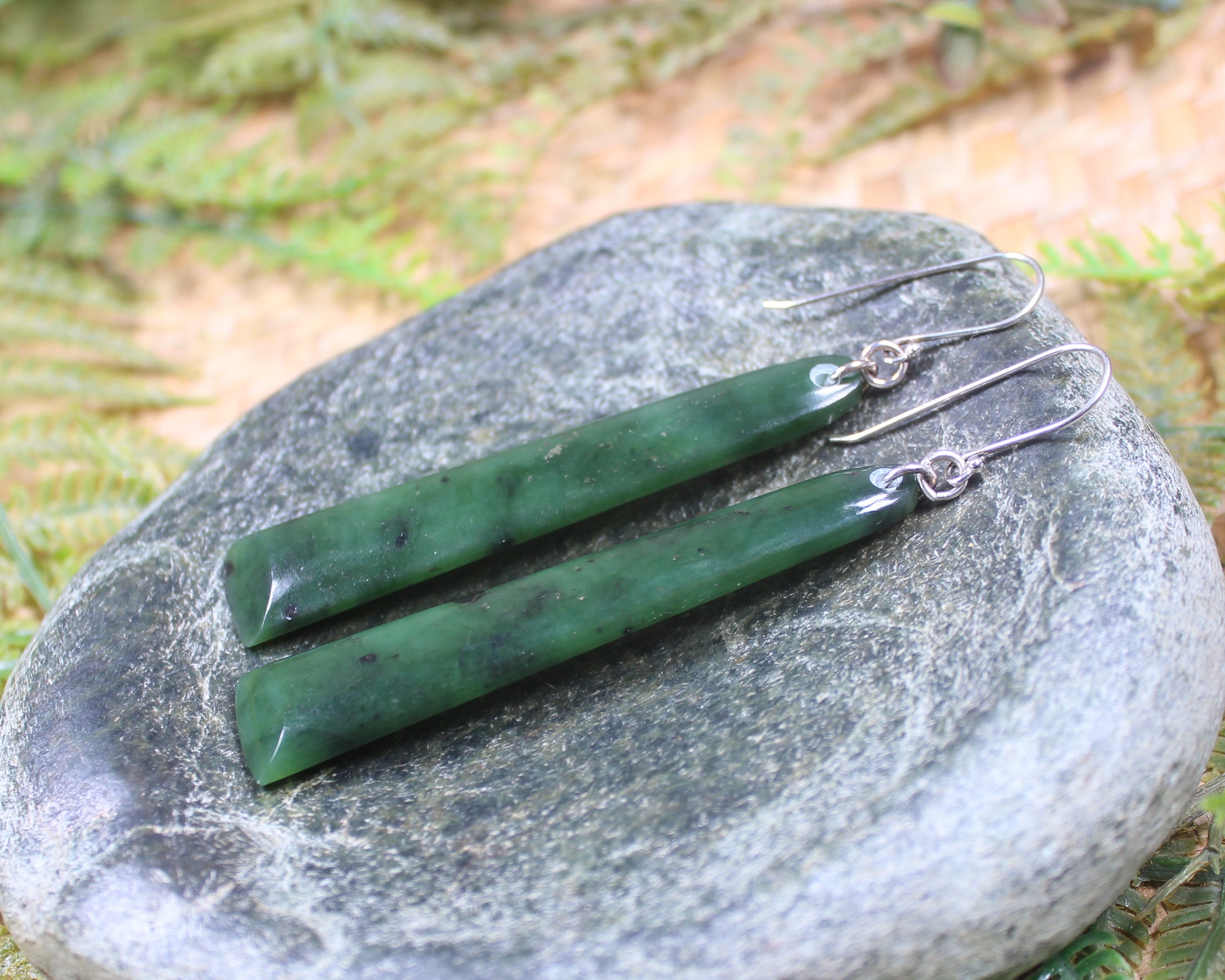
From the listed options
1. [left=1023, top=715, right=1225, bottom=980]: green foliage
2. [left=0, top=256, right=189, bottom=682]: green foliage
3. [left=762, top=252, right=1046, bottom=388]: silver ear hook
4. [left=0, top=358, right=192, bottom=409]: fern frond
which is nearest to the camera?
[left=1023, top=715, right=1225, bottom=980]: green foliage

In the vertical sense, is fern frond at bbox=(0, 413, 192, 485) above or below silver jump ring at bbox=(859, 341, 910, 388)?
below

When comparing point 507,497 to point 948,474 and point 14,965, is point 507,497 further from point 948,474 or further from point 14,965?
point 14,965

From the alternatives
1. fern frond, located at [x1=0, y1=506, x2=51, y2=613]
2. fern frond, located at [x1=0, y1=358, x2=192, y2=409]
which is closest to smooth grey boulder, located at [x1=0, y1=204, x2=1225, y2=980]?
fern frond, located at [x1=0, y1=506, x2=51, y2=613]

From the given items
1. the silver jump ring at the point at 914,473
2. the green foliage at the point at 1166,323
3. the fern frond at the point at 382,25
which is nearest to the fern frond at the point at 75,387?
the fern frond at the point at 382,25

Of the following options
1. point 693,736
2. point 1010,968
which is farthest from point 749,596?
point 1010,968

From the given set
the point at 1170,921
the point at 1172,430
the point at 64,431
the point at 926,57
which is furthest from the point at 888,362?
the point at 64,431

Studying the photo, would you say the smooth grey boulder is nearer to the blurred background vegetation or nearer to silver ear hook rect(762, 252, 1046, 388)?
silver ear hook rect(762, 252, 1046, 388)
